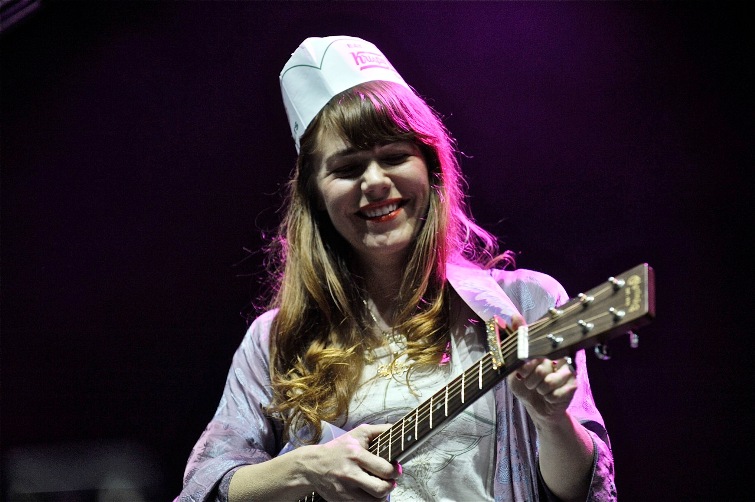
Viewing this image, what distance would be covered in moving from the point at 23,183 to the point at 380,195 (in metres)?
1.35

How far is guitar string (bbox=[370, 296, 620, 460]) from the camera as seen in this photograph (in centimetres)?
140

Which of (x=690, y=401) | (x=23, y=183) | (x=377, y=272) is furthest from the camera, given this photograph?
(x=23, y=183)

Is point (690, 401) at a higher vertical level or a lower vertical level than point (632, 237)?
lower

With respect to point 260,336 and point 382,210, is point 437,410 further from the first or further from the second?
point 260,336

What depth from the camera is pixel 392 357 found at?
1.97 meters

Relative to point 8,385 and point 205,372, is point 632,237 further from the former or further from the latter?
point 8,385

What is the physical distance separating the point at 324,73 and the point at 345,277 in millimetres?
492

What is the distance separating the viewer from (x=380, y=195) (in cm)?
190

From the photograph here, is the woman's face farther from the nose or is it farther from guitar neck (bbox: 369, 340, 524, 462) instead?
guitar neck (bbox: 369, 340, 524, 462)

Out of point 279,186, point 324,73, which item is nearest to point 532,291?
point 324,73

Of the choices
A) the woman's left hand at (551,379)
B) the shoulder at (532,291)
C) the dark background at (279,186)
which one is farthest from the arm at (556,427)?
the dark background at (279,186)

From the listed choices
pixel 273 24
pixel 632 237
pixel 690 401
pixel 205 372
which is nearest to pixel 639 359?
pixel 690 401

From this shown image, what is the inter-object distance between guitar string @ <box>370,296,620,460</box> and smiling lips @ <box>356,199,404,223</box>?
0.44 meters

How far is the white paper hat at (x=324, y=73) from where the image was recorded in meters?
2.00
